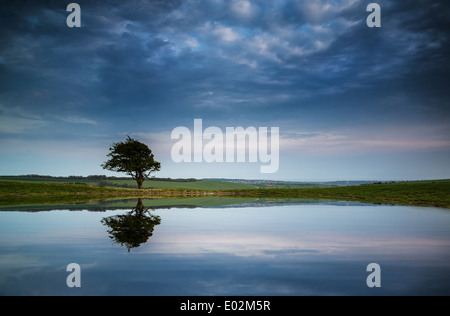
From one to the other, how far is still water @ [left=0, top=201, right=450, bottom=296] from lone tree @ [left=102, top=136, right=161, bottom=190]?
175ft

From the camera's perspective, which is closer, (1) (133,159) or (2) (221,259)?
(2) (221,259)

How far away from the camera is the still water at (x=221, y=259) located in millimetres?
7488

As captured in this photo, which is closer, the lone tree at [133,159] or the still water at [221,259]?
the still water at [221,259]

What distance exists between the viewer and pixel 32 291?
23.8 ft

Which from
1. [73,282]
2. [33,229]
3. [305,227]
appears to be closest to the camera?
[73,282]

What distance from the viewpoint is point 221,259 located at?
1005 cm

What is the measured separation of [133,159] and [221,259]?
63.9 metres

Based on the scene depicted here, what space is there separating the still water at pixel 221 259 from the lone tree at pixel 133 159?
53361 millimetres

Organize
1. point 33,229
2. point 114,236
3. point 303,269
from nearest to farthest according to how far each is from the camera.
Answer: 1. point 303,269
2. point 114,236
3. point 33,229

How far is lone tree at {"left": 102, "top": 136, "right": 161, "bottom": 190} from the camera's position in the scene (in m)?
69.2

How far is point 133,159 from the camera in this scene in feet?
229
